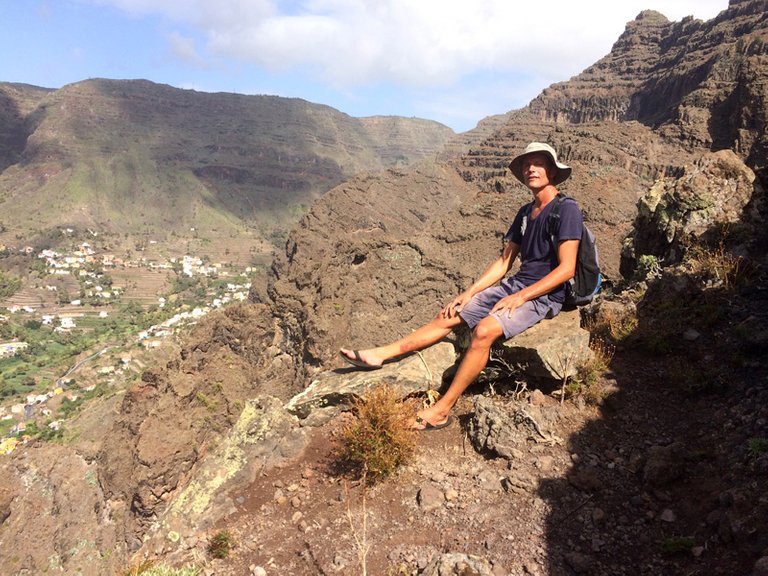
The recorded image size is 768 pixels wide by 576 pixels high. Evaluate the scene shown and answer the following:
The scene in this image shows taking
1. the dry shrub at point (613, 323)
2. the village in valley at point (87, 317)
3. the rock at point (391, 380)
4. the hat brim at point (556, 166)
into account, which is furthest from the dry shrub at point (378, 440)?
the village in valley at point (87, 317)

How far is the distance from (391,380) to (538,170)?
2.41 metres

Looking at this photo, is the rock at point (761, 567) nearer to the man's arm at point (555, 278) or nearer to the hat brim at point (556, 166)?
the man's arm at point (555, 278)

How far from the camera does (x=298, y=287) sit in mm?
10469

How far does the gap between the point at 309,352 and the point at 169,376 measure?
111 inches

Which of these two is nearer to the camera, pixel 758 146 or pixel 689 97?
pixel 758 146

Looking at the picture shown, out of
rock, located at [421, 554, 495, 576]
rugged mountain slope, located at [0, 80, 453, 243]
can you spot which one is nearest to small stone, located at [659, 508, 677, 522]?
rock, located at [421, 554, 495, 576]

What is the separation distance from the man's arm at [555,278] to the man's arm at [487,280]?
0.50 metres

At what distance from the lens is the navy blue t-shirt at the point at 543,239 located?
400 centimetres

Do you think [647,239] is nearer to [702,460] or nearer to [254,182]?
[702,460]

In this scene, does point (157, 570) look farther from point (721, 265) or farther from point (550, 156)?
point (721, 265)

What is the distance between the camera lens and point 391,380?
14.9ft

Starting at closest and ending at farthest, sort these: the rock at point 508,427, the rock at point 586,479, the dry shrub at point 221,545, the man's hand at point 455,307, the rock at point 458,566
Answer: the rock at point 458,566, the dry shrub at point 221,545, the rock at point 586,479, the rock at point 508,427, the man's hand at point 455,307

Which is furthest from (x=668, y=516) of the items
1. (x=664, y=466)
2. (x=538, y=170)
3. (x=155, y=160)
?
(x=155, y=160)

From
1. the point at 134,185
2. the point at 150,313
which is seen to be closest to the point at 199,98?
the point at 134,185
